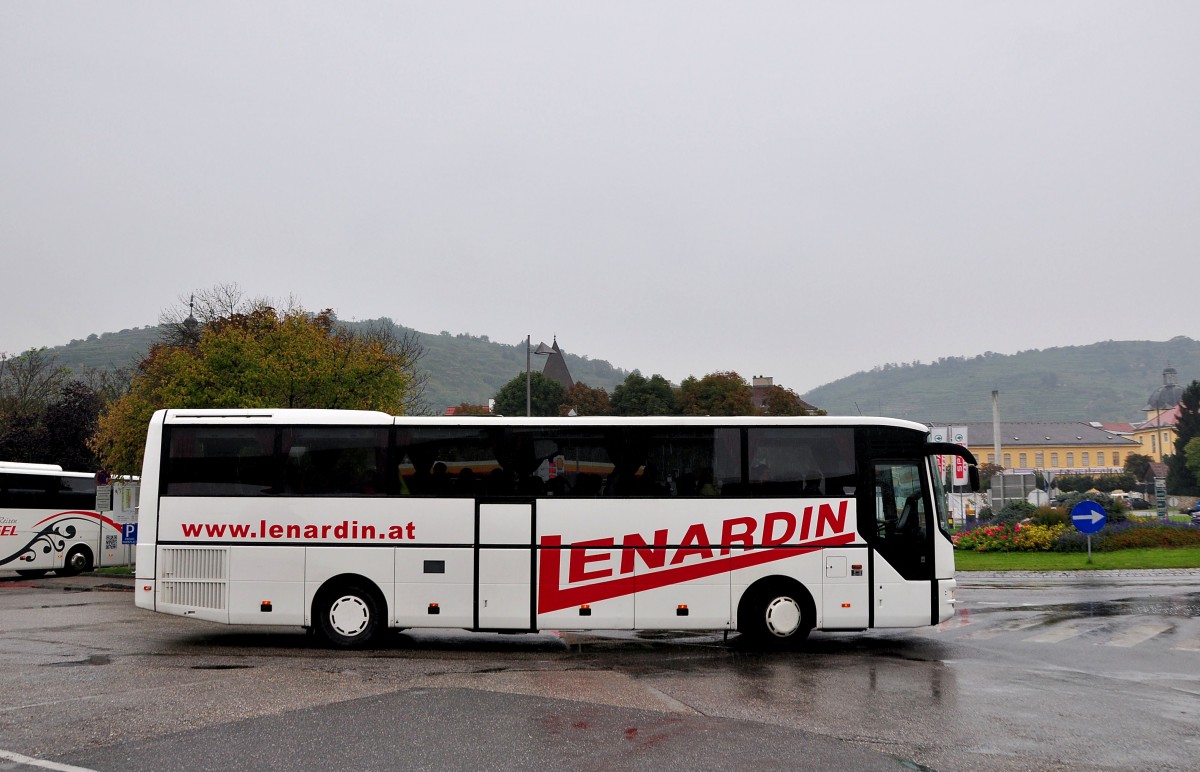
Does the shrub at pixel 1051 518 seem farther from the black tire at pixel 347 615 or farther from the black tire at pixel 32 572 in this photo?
the black tire at pixel 32 572

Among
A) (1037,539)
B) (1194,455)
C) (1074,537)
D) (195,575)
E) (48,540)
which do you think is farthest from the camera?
(1194,455)

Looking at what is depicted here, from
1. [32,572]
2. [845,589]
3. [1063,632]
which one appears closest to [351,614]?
[845,589]

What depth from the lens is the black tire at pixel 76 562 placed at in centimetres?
3041

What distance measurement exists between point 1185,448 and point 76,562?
103190 mm

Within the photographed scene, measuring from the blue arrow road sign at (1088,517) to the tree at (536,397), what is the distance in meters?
68.0

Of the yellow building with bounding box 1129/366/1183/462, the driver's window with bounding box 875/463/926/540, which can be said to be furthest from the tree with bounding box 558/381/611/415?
the yellow building with bounding box 1129/366/1183/462

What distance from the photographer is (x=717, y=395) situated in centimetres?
8425

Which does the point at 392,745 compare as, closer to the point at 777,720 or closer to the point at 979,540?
the point at 777,720

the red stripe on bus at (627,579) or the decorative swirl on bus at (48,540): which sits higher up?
the red stripe on bus at (627,579)

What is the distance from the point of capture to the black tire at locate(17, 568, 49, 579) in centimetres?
2930

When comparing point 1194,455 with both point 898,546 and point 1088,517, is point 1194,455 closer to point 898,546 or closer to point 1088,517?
point 1088,517

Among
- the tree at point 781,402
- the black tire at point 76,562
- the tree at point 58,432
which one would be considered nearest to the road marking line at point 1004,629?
the black tire at point 76,562

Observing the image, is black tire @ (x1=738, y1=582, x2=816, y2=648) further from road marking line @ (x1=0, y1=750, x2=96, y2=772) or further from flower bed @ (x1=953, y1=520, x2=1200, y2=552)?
flower bed @ (x1=953, y1=520, x2=1200, y2=552)

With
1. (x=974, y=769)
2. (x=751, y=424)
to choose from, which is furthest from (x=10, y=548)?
(x=974, y=769)
